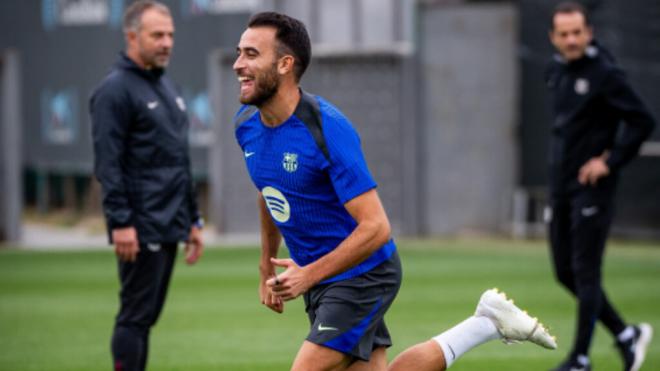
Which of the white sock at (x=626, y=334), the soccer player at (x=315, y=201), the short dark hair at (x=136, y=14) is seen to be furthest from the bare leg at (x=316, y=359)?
the white sock at (x=626, y=334)

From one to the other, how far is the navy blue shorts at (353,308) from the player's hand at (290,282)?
11.2 inches

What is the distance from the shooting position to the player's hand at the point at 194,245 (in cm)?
838

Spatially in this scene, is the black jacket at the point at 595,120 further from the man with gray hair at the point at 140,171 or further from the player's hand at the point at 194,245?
the man with gray hair at the point at 140,171

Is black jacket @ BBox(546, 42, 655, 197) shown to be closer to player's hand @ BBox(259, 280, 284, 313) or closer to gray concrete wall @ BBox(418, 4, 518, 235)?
player's hand @ BBox(259, 280, 284, 313)

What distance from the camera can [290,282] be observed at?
5.77m

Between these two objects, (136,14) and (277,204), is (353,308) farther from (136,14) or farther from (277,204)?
(136,14)

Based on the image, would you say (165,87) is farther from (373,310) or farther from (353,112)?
(353,112)

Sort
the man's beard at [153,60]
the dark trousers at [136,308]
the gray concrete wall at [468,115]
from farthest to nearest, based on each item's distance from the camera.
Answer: the gray concrete wall at [468,115] < the man's beard at [153,60] < the dark trousers at [136,308]

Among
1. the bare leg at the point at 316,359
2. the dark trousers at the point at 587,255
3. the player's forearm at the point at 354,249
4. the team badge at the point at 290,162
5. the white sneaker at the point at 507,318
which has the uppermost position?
the team badge at the point at 290,162

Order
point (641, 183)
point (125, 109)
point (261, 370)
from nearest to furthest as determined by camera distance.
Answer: point (125, 109) < point (261, 370) < point (641, 183)

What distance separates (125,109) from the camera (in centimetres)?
785

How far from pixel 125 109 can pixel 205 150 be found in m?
15.9

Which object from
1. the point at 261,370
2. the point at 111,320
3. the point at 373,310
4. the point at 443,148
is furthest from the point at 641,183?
the point at 373,310

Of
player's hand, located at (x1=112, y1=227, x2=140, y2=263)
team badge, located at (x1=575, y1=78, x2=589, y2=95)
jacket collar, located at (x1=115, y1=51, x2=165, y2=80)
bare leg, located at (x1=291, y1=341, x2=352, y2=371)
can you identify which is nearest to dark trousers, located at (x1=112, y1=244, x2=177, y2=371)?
player's hand, located at (x1=112, y1=227, x2=140, y2=263)
